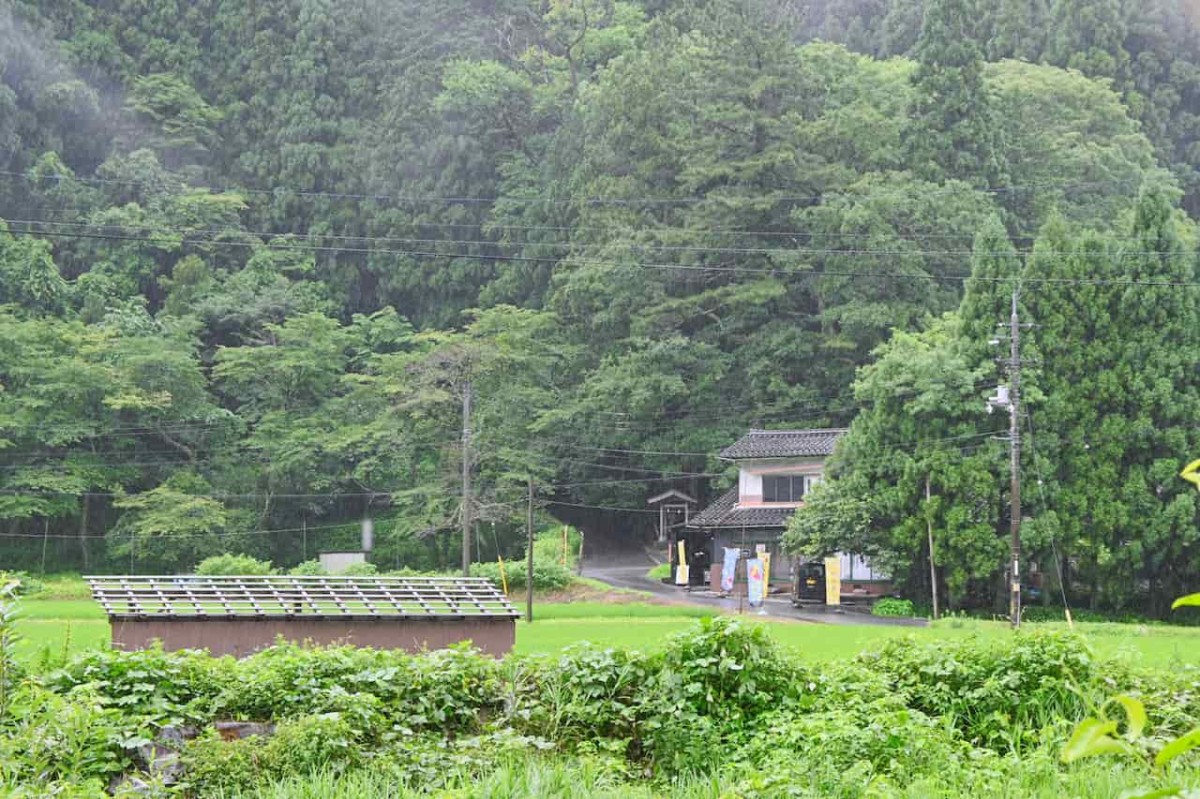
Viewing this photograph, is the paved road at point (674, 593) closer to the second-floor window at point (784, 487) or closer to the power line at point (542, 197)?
the second-floor window at point (784, 487)

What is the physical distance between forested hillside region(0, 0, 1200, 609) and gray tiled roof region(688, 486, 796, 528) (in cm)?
353

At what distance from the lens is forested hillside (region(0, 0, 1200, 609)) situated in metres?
38.6

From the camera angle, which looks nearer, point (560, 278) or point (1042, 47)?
point (560, 278)

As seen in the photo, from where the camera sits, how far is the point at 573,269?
Answer: 55.6 m

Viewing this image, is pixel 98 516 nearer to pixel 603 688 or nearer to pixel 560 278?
pixel 560 278

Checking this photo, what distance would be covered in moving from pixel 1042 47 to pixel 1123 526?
33.0m

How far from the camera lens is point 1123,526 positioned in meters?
36.3

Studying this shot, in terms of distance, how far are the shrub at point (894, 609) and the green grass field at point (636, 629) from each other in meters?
4.13

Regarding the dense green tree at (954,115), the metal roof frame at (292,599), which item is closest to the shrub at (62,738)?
the metal roof frame at (292,599)

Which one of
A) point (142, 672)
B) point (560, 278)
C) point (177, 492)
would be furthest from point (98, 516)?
point (142, 672)

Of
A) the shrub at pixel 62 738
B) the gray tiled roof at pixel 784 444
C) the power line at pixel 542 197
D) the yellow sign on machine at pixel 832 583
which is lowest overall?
the shrub at pixel 62 738

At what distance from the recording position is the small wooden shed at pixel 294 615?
15945 millimetres

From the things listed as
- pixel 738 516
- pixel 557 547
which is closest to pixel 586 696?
pixel 738 516

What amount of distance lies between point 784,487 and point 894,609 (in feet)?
28.2
